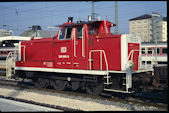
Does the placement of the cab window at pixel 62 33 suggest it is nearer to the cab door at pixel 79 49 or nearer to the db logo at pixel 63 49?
the db logo at pixel 63 49

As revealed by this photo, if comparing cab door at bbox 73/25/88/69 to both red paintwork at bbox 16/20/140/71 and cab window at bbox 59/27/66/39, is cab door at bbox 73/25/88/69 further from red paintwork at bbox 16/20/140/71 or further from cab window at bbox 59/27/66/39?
cab window at bbox 59/27/66/39

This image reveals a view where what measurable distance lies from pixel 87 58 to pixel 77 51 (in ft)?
2.20

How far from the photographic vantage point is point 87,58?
9797 mm

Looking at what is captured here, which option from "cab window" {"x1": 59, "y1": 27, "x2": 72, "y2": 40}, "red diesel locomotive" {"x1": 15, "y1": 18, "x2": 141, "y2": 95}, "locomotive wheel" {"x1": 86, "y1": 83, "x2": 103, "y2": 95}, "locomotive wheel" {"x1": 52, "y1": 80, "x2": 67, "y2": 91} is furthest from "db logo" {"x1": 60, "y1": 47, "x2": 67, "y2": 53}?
"locomotive wheel" {"x1": 86, "y1": 83, "x2": 103, "y2": 95}

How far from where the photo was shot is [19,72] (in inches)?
501

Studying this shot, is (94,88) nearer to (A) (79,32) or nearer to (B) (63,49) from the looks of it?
(B) (63,49)

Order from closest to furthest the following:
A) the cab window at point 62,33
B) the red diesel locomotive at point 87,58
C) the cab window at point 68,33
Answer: the red diesel locomotive at point 87,58 → the cab window at point 68,33 → the cab window at point 62,33

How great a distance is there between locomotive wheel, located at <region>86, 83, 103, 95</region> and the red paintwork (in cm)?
76

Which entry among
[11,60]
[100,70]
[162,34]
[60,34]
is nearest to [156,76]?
[100,70]

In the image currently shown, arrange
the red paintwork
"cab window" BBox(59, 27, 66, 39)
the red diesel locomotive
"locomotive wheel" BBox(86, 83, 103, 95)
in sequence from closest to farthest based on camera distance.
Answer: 1. the red diesel locomotive
2. the red paintwork
3. "locomotive wheel" BBox(86, 83, 103, 95)
4. "cab window" BBox(59, 27, 66, 39)

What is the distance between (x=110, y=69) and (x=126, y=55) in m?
0.98

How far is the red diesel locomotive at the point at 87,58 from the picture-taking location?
8.99 meters

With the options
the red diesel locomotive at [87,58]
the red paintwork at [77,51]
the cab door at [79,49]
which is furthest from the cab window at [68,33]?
the cab door at [79,49]

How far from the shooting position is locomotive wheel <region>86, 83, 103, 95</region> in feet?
30.8
